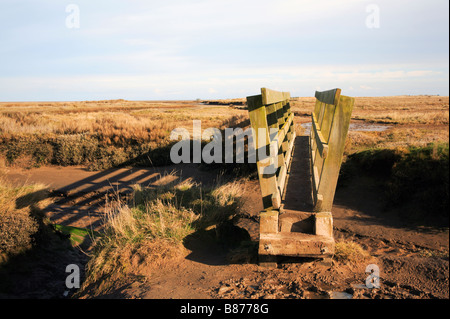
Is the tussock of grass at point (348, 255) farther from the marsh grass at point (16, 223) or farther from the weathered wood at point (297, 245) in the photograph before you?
the marsh grass at point (16, 223)

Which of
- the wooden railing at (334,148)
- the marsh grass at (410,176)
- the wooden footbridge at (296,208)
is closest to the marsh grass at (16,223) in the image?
the wooden footbridge at (296,208)

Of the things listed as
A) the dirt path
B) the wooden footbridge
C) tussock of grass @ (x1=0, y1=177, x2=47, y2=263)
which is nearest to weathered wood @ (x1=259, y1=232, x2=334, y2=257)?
the wooden footbridge

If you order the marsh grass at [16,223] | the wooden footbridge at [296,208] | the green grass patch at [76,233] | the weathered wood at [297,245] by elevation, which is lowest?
the green grass patch at [76,233]

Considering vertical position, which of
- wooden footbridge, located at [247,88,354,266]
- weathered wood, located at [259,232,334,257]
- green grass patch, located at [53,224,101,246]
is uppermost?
wooden footbridge, located at [247,88,354,266]

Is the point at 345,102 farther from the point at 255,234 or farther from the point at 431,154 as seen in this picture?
the point at 431,154

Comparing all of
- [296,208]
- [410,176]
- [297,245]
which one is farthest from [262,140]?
[410,176]

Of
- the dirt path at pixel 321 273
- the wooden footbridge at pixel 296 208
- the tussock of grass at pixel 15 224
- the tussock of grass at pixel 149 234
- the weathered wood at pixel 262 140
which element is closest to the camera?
the dirt path at pixel 321 273

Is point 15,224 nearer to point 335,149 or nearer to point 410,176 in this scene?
point 335,149

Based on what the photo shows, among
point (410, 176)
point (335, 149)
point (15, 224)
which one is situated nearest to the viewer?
point (335, 149)

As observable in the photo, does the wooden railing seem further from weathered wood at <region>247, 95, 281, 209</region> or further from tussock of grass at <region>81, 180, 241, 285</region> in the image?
tussock of grass at <region>81, 180, 241, 285</region>

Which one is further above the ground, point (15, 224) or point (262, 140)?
point (262, 140)
